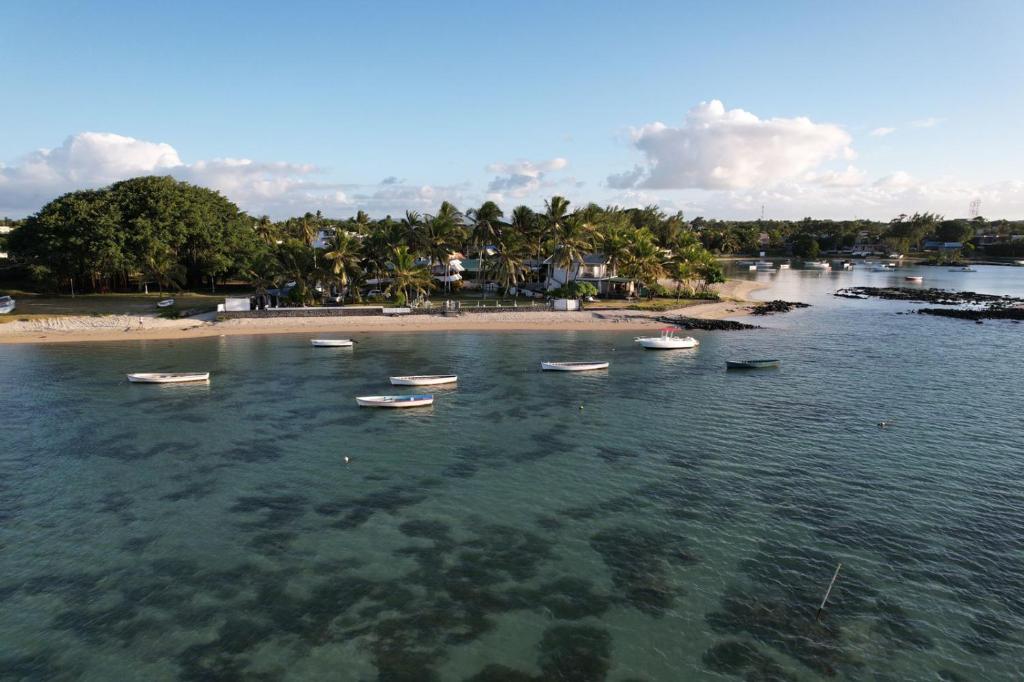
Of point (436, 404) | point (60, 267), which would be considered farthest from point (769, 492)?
point (60, 267)

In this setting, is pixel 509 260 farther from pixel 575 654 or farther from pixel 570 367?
pixel 575 654

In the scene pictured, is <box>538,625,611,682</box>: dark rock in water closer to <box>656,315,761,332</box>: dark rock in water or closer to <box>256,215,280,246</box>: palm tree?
<box>656,315,761,332</box>: dark rock in water

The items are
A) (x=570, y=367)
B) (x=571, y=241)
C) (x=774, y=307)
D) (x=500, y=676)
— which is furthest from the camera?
(x=774, y=307)

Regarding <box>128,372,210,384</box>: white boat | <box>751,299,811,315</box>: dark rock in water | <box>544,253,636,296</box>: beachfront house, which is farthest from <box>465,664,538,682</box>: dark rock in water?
<box>751,299,811,315</box>: dark rock in water

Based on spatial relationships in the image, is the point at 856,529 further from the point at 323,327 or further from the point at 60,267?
the point at 60,267

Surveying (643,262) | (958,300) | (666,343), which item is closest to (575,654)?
(666,343)
